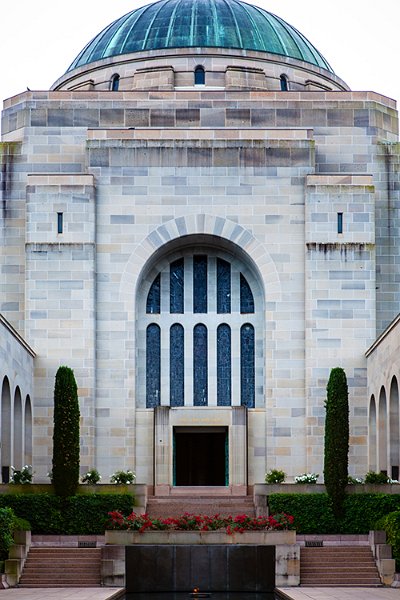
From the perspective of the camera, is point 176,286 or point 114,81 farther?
point 114,81

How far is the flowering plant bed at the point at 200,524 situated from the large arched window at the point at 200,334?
8.91 m

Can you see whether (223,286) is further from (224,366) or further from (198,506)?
(198,506)

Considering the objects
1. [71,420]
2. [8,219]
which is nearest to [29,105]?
[8,219]

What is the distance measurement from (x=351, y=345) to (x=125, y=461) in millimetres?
7604

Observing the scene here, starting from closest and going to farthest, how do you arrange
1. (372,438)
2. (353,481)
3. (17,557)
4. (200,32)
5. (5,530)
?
(5,530)
(17,557)
(353,481)
(372,438)
(200,32)

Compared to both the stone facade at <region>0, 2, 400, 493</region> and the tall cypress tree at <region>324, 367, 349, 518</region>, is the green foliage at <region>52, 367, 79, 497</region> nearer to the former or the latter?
the stone facade at <region>0, 2, 400, 493</region>

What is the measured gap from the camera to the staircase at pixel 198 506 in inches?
1369

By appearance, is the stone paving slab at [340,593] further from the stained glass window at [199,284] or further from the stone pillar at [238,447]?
the stained glass window at [199,284]

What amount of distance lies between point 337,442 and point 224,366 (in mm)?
7348

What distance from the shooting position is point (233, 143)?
39625 mm

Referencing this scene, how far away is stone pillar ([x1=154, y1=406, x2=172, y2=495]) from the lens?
37906 millimetres

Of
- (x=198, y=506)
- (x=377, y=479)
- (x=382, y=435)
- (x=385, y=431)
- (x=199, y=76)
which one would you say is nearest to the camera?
(x=377, y=479)

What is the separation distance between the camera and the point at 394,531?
29.8m

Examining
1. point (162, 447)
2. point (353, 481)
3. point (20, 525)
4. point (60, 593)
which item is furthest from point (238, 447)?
point (60, 593)
